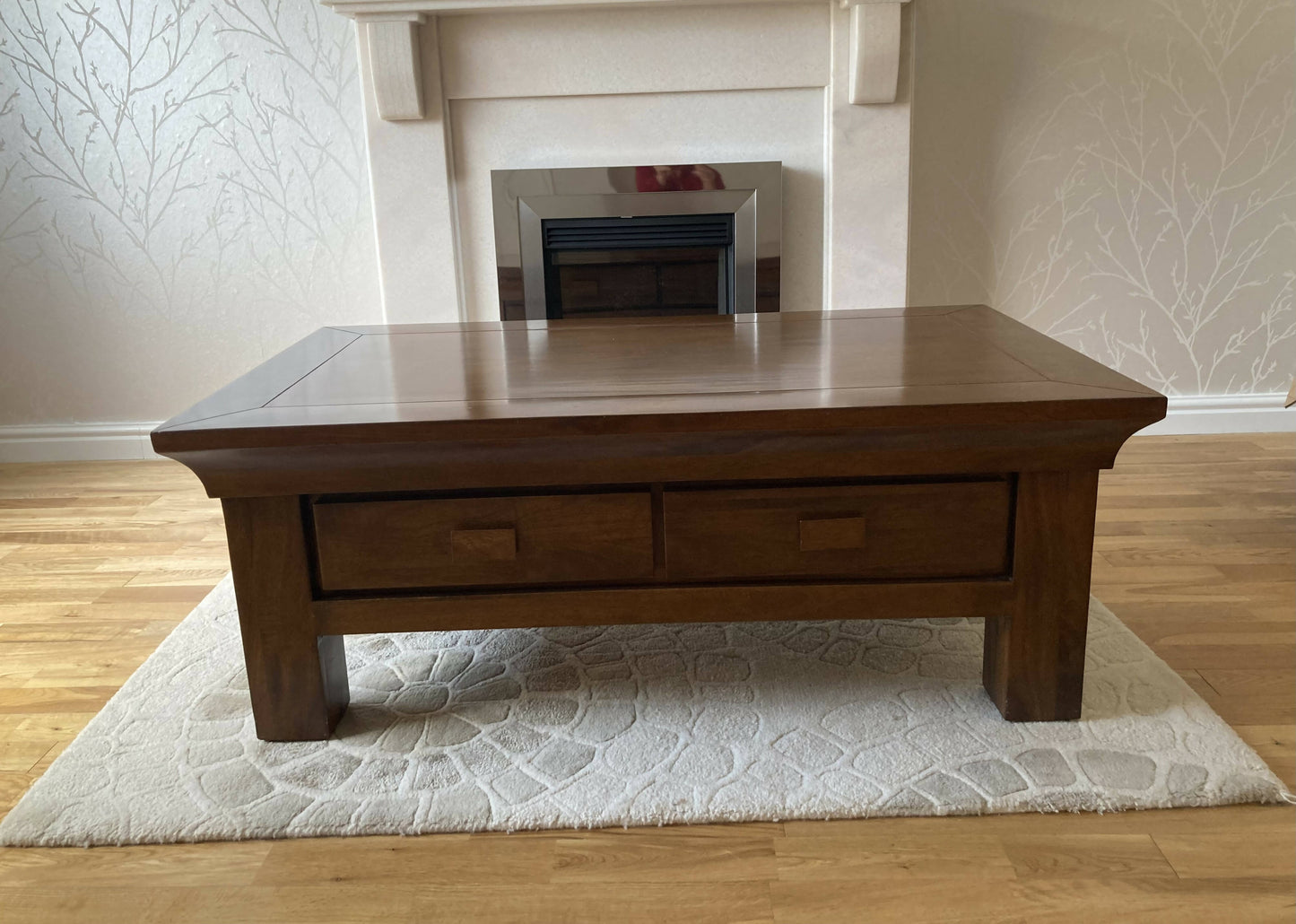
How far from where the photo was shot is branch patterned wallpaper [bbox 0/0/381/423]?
110 inches

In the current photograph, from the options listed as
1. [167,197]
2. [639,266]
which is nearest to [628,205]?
[639,266]

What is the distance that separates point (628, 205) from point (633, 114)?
0.23m

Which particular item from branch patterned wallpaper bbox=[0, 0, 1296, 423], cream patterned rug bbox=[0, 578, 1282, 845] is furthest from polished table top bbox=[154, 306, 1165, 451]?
branch patterned wallpaper bbox=[0, 0, 1296, 423]

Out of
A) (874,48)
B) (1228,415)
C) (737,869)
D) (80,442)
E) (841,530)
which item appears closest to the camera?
(737,869)

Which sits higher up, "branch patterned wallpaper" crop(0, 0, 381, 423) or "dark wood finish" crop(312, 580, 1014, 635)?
"branch patterned wallpaper" crop(0, 0, 381, 423)

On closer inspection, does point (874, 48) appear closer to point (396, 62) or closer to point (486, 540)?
point (396, 62)

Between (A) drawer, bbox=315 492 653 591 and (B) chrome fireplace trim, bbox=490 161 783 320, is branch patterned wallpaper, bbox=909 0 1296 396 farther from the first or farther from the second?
(A) drawer, bbox=315 492 653 591

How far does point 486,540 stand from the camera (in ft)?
4.49

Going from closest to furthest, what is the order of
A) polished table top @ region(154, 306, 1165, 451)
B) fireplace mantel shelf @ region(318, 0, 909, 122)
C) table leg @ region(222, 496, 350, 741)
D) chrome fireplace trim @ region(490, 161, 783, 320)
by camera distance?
polished table top @ region(154, 306, 1165, 451), table leg @ region(222, 496, 350, 741), fireplace mantel shelf @ region(318, 0, 909, 122), chrome fireplace trim @ region(490, 161, 783, 320)

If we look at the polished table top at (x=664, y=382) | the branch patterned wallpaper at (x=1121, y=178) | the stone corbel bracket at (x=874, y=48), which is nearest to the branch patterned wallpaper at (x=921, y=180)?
the branch patterned wallpaper at (x=1121, y=178)

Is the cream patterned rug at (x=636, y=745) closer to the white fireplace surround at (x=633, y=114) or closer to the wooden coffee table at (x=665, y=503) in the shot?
the wooden coffee table at (x=665, y=503)

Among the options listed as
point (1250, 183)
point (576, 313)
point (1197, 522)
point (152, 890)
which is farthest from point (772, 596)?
point (1250, 183)

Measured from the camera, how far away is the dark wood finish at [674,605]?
1392 mm

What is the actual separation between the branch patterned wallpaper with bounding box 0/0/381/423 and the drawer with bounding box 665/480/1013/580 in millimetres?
1913
